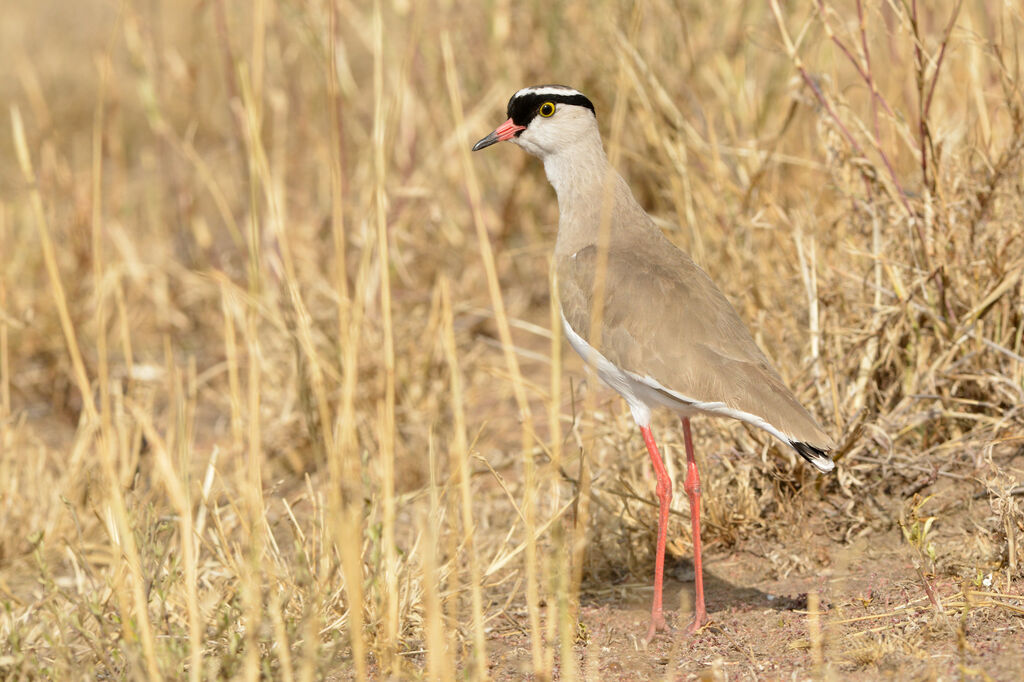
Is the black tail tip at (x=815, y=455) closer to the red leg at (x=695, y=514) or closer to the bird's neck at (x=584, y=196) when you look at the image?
the red leg at (x=695, y=514)

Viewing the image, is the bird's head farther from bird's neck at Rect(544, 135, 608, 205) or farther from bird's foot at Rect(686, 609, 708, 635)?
bird's foot at Rect(686, 609, 708, 635)

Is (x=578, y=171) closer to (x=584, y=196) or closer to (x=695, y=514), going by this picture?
(x=584, y=196)

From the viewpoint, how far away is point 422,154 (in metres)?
5.77

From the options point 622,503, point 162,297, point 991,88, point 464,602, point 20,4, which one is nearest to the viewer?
point 464,602

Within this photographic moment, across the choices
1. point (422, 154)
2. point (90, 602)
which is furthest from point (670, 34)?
point (90, 602)

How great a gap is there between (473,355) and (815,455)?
2.24m

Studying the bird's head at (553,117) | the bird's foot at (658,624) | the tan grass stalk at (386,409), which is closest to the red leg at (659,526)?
the bird's foot at (658,624)

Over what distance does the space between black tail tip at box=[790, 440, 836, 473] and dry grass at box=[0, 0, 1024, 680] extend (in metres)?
0.26

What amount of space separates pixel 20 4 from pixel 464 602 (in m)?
8.78

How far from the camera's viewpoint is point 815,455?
2854 mm

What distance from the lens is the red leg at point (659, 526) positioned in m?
3.18

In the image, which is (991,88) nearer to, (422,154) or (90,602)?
(422,154)

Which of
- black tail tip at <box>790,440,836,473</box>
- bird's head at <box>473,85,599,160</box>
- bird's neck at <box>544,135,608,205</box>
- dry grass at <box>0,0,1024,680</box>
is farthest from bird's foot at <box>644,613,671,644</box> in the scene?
bird's head at <box>473,85,599,160</box>

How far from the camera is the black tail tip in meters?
2.84
